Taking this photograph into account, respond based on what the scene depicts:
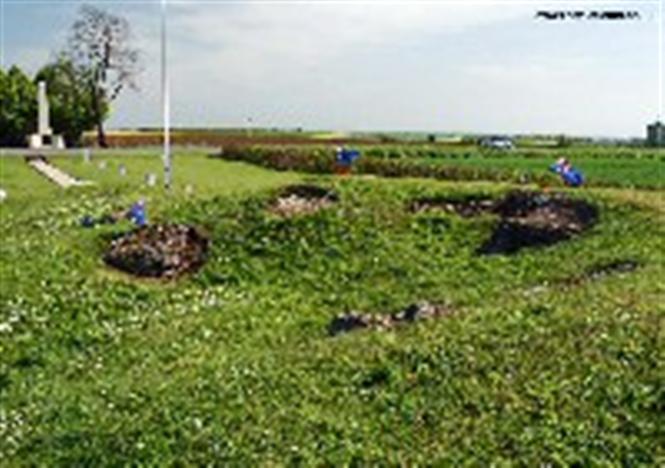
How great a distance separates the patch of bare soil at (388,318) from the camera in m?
23.5

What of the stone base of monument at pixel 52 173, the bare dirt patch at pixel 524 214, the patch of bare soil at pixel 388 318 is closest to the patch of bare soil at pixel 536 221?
the bare dirt patch at pixel 524 214

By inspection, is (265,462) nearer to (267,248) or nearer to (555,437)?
(555,437)

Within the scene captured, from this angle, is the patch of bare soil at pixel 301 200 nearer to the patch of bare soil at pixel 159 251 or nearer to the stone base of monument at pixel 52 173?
the patch of bare soil at pixel 159 251

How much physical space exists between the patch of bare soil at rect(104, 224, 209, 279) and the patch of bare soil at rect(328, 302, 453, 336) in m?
8.26

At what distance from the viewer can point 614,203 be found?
3319 centimetres

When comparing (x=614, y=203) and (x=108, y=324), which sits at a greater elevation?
(x=614, y=203)

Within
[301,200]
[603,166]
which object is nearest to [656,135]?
[603,166]

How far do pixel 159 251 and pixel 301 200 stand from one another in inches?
240

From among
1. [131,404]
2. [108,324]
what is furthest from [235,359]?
[108,324]

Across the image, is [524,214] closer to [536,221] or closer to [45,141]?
[536,221]

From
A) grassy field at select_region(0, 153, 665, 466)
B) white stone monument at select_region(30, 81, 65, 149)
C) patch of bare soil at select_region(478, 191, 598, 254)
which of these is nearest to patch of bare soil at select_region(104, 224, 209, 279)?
grassy field at select_region(0, 153, 665, 466)

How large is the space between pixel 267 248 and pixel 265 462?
16.9 m

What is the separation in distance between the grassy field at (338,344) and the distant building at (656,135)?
228 feet

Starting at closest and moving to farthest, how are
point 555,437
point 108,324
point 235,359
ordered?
1. point 555,437
2. point 235,359
3. point 108,324
